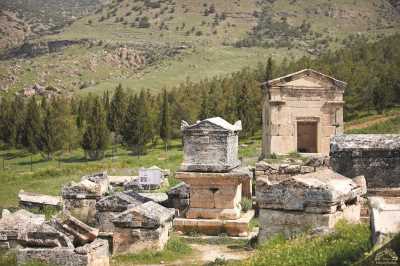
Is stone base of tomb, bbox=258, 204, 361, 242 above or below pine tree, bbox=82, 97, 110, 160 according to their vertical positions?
above

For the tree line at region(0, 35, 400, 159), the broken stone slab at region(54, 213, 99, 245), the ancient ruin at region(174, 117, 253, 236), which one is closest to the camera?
the broken stone slab at region(54, 213, 99, 245)

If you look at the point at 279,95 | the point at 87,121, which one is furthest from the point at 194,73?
the point at 279,95

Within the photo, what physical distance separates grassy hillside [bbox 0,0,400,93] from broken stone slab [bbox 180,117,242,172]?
77.2 metres

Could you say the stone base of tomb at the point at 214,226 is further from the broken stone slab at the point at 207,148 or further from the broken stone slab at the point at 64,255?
the broken stone slab at the point at 64,255

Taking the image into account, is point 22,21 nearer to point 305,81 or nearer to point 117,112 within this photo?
point 117,112

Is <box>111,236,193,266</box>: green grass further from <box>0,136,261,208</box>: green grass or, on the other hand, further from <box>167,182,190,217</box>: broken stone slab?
<box>0,136,261,208</box>: green grass

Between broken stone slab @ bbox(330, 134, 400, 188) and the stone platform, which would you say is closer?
broken stone slab @ bbox(330, 134, 400, 188)

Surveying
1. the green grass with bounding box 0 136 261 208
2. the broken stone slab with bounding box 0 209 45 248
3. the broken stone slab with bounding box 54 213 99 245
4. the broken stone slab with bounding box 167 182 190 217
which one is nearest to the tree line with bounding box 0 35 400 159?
the green grass with bounding box 0 136 261 208

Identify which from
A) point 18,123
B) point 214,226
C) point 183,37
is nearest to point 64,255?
point 214,226

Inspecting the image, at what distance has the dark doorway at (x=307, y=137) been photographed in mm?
23766

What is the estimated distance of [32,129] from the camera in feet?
173

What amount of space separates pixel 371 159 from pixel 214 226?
4.08 meters

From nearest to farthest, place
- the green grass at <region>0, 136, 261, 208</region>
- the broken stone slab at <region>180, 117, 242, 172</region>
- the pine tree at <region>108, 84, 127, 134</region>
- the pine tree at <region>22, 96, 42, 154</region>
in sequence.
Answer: the broken stone slab at <region>180, 117, 242, 172</region> < the green grass at <region>0, 136, 261, 208</region> < the pine tree at <region>22, 96, 42, 154</region> < the pine tree at <region>108, 84, 127, 134</region>

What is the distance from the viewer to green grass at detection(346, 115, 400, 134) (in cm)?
3353
